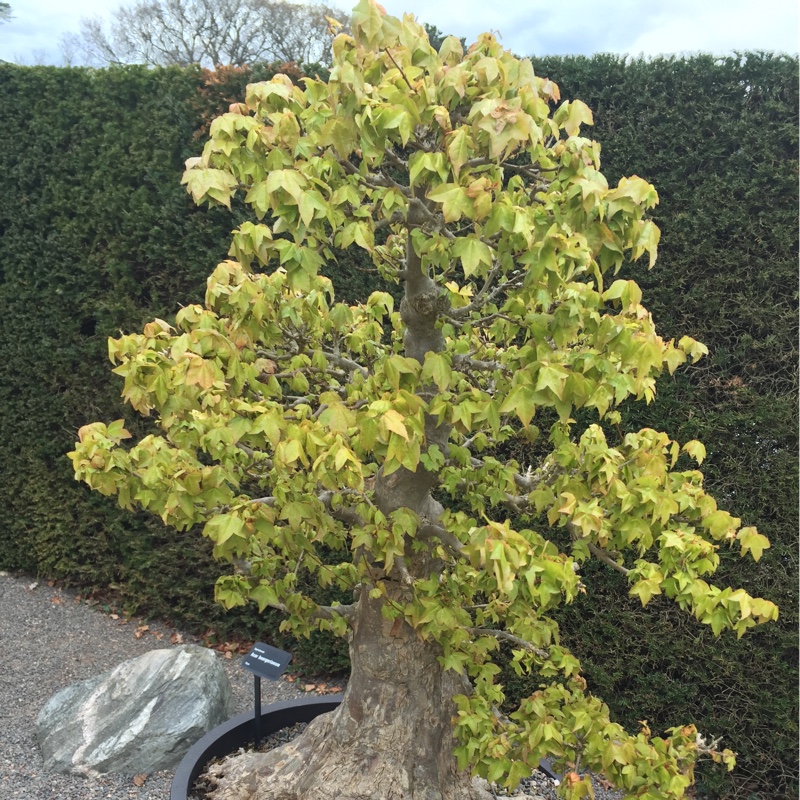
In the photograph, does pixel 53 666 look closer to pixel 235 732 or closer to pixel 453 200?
pixel 235 732

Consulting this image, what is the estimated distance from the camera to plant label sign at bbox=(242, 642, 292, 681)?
8.34 feet

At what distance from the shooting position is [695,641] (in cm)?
335

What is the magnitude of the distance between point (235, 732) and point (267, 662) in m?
0.50

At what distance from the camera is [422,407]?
1713 mm

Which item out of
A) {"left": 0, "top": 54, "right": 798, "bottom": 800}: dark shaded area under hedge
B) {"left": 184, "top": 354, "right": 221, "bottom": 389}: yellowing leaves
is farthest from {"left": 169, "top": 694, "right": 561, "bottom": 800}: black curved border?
{"left": 184, "top": 354, "right": 221, "bottom": 389}: yellowing leaves

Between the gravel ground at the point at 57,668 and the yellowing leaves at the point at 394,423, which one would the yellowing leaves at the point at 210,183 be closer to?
the yellowing leaves at the point at 394,423

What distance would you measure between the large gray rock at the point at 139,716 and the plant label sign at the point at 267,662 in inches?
32.0

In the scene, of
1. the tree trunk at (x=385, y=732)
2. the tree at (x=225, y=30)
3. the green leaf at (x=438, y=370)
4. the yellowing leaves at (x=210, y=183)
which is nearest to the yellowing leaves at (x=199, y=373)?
the yellowing leaves at (x=210, y=183)

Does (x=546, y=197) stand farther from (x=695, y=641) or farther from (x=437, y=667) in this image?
(x=695, y=641)

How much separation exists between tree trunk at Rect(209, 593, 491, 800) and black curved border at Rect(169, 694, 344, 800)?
17 cm

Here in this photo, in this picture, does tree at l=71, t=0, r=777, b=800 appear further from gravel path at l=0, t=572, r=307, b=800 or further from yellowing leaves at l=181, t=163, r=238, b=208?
gravel path at l=0, t=572, r=307, b=800

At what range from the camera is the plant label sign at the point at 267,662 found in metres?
2.54

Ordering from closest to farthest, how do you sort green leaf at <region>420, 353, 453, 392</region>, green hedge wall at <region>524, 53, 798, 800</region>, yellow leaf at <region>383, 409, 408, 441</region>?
1. yellow leaf at <region>383, 409, 408, 441</region>
2. green leaf at <region>420, 353, 453, 392</region>
3. green hedge wall at <region>524, 53, 798, 800</region>

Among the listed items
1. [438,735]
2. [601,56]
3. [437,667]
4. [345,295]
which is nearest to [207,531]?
[437,667]
